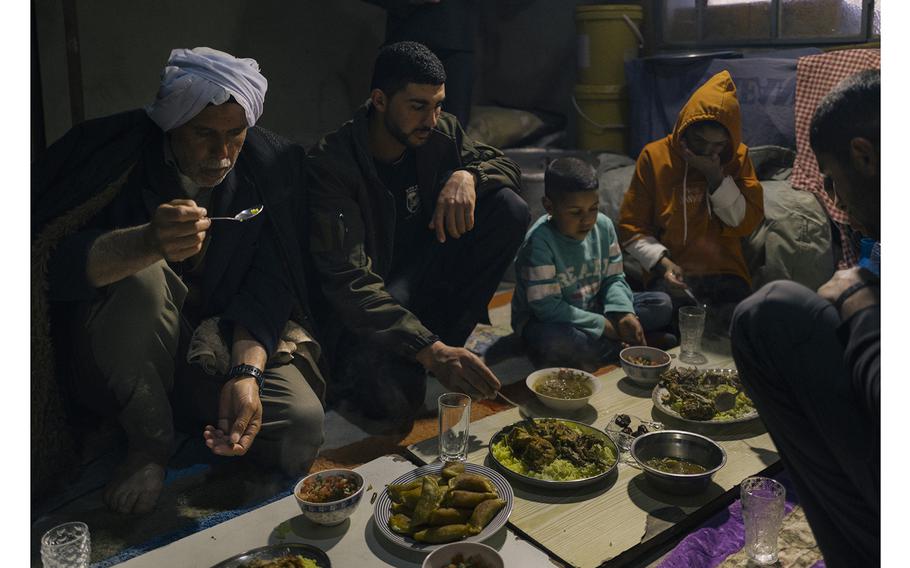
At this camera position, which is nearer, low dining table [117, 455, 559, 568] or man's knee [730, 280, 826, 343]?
man's knee [730, 280, 826, 343]

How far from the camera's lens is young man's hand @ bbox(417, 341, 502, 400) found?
2.18 metres

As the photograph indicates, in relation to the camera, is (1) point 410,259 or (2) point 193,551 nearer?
(2) point 193,551

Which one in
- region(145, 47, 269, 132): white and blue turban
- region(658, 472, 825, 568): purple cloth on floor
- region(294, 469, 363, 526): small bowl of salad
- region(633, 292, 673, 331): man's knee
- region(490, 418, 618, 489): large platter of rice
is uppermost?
region(145, 47, 269, 132): white and blue turban

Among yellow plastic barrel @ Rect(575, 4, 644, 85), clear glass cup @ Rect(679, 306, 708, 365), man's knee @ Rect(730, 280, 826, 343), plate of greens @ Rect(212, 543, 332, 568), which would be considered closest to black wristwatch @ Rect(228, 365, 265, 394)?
plate of greens @ Rect(212, 543, 332, 568)

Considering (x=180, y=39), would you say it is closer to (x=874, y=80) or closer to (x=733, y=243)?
(x=874, y=80)

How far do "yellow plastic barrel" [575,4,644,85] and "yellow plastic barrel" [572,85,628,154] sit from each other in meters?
0.05

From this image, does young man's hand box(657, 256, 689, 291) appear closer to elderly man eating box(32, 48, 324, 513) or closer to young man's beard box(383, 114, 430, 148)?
young man's beard box(383, 114, 430, 148)

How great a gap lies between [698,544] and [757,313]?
72 centimetres

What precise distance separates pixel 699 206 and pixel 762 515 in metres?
1.08

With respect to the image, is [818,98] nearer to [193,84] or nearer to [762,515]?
[762,515]

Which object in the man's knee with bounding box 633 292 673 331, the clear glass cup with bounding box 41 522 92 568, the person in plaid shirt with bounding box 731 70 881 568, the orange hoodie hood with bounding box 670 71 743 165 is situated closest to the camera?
the person in plaid shirt with bounding box 731 70 881 568

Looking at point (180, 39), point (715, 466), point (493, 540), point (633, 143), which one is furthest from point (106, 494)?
point (633, 143)

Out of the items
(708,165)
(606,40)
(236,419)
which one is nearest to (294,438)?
(236,419)

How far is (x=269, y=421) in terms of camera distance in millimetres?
2016
